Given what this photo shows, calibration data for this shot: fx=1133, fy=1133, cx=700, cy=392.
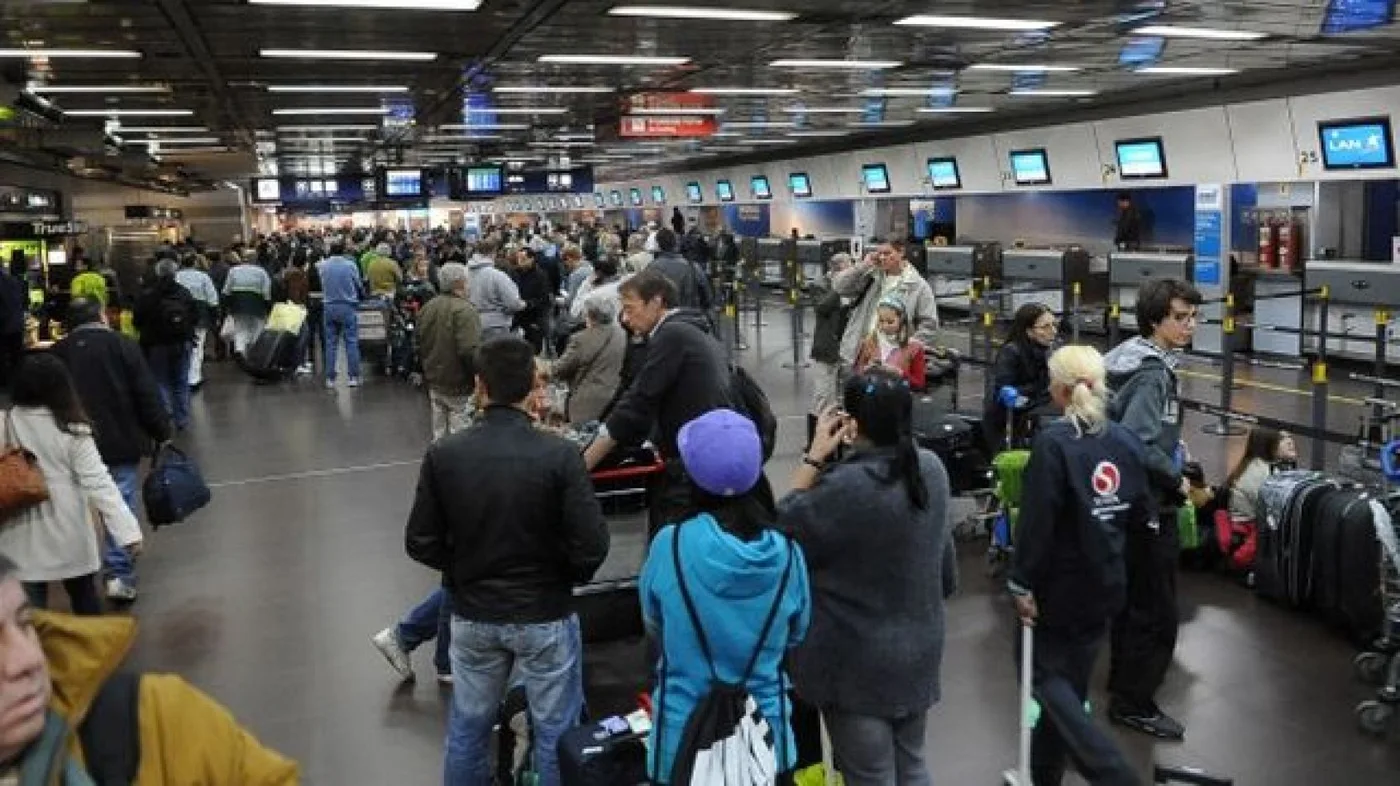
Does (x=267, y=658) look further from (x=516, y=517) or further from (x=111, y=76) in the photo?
(x=111, y=76)

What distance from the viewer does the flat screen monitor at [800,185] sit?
91.8 feet

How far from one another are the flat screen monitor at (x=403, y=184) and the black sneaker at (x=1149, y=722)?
22834 millimetres

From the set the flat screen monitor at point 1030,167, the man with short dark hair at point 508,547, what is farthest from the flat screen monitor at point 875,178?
the man with short dark hair at point 508,547

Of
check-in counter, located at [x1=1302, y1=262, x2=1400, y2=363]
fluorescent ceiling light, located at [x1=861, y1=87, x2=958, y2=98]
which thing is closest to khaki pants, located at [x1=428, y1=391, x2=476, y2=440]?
fluorescent ceiling light, located at [x1=861, y1=87, x2=958, y2=98]

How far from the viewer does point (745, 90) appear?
552 inches

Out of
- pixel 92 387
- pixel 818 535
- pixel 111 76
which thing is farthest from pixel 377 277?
pixel 818 535

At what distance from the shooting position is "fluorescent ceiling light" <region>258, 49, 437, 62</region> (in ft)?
31.0

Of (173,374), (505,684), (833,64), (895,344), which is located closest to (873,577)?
(505,684)

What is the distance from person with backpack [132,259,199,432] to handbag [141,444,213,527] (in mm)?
4609

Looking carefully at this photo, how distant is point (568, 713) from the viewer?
355 cm

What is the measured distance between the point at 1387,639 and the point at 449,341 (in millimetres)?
5887

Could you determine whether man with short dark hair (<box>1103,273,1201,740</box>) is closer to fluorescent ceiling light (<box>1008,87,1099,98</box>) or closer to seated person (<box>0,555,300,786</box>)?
seated person (<box>0,555,300,786</box>)

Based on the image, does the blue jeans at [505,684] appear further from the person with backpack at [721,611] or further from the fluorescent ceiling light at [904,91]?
the fluorescent ceiling light at [904,91]

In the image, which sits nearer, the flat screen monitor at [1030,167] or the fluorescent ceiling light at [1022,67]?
the fluorescent ceiling light at [1022,67]
